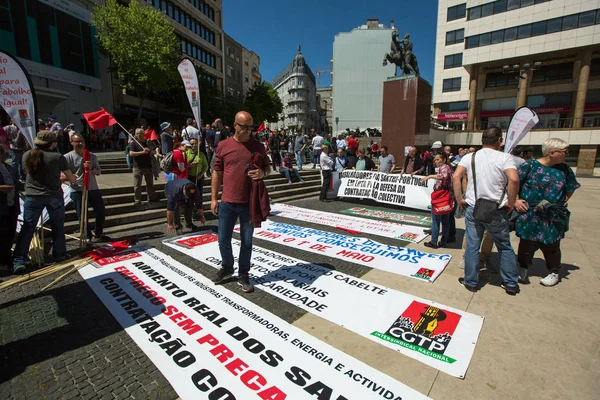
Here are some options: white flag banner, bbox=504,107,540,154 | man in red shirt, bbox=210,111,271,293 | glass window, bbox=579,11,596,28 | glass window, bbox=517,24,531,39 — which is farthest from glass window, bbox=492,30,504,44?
man in red shirt, bbox=210,111,271,293

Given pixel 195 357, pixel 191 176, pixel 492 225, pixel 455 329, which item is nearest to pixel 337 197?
pixel 191 176

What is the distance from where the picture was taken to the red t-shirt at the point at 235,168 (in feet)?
11.3

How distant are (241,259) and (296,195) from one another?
288 inches

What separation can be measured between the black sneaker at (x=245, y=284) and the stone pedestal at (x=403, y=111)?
43.9 ft

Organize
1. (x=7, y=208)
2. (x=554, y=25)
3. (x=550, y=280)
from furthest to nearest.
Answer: (x=554, y=25)
(x=7, y=208)
(x=550, y=280)

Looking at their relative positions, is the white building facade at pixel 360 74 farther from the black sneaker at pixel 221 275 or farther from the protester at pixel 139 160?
the black sneaker at pixel 221 275

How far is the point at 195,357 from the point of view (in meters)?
2.51

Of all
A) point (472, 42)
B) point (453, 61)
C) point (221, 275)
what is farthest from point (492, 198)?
point (453, 61)

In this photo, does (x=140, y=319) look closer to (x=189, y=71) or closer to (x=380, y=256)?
(x=380, y=256)

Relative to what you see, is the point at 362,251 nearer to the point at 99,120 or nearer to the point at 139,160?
the point at 139,160

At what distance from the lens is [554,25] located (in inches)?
1158

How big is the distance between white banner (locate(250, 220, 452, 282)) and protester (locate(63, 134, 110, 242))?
9.39ft

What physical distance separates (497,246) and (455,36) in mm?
43808

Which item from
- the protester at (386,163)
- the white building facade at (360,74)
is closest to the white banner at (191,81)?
the protester at (386,163)
